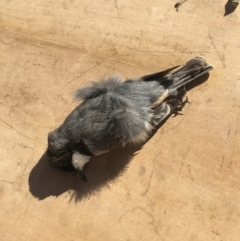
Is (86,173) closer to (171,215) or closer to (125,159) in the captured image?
(125,159)

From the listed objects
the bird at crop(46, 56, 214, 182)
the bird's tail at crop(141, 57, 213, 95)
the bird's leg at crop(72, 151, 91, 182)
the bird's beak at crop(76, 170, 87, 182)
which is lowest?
the bird's beak at crop(76, 170, 87, 182)

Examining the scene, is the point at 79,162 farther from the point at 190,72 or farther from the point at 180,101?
the point at 190,72

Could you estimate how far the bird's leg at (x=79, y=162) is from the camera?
2891 mm

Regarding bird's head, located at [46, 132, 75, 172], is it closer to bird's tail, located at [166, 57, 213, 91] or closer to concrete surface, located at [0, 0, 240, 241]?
concrete surface, located at [0, 0, 240, 241]

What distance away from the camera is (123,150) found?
3043 mm

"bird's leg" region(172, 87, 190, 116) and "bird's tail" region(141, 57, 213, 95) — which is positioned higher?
"bird's tail" region(141, 57, 213, 95)

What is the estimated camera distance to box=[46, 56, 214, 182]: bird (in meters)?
2.81

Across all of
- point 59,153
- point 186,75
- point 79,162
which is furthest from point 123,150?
point 186,75

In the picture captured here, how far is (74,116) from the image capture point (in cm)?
292

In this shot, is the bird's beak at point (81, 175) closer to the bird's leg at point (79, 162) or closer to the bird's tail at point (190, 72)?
the bird's leg at point (79, 162)

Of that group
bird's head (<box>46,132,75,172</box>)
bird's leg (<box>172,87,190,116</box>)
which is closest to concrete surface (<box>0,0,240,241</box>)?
bird's leg (<box>172,87,190,116</box>)

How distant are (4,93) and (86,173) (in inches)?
38.1

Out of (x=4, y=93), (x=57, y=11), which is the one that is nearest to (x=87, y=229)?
(x=4, y=93)

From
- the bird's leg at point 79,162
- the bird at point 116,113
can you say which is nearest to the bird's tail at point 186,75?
the bird at point 116,113
